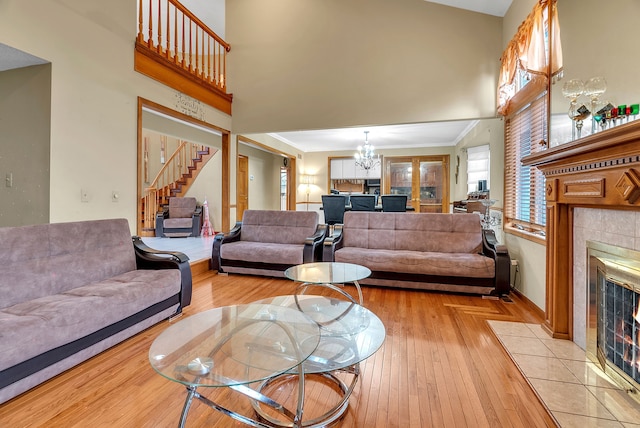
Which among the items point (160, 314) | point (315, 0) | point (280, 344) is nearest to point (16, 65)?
point (160, 314)

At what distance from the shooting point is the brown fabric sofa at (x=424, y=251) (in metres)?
3.13

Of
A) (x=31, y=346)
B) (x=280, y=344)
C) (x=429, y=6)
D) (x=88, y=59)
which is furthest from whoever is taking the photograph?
(x=429, y=6)

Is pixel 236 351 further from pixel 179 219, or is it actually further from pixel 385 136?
pixel 385 136

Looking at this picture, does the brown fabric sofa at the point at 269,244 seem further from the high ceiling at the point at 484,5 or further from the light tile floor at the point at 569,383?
the high ceiling at the point at 484,5

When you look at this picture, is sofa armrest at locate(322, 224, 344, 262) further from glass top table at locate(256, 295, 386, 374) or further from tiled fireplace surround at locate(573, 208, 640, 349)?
tiled fireplace surround at locate(573, 208, 640, 349)

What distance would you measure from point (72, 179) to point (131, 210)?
2.44 feet

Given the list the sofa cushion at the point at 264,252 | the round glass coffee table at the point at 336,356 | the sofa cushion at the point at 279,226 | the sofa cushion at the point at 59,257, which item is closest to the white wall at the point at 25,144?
the sofa cushion at the point at 59,257

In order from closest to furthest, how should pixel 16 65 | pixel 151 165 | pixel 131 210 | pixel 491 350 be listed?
pixel 491 350
pixel 16 65
pixel 131 210
pixel 151 165

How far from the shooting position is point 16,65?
107 inches

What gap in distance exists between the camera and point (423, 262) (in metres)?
3.26

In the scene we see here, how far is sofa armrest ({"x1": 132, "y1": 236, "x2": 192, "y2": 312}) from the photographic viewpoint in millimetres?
2611

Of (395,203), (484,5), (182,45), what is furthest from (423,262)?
(182,45)

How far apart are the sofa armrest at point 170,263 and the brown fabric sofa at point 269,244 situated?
126 cm

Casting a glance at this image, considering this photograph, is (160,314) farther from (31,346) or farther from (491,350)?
(491,350)
